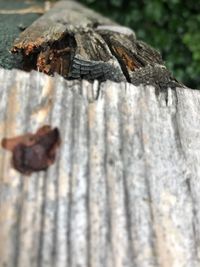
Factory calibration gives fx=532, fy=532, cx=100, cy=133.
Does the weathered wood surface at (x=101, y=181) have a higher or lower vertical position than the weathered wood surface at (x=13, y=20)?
higher

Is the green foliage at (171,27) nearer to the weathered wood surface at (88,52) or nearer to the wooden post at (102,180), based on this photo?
the weathered wood surface at (88,52)

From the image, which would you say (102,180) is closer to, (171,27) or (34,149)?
(34,149)

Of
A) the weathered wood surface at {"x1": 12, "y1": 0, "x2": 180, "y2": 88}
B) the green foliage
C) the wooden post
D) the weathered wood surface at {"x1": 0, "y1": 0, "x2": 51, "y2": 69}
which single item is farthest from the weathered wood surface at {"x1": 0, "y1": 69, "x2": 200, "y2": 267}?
the green foliage

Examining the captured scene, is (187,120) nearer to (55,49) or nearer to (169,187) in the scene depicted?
(169,187)

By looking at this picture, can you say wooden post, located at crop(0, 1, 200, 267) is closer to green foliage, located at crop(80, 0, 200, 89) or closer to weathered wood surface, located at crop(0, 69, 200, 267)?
weathered wood surface, located at crop(0, 69, 200, 267)

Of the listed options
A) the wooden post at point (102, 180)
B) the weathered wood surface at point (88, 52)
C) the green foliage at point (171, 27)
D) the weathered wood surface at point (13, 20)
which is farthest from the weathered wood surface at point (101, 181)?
the green foliage at point (171, 27)
